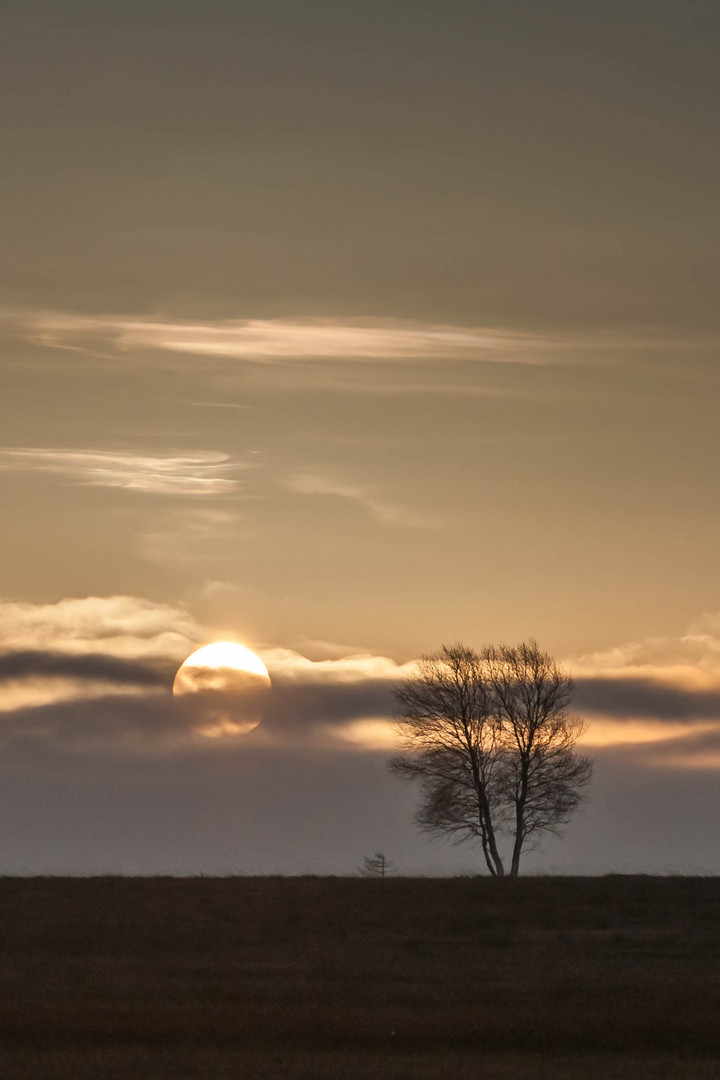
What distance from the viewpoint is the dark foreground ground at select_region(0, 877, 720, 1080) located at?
20795 mm

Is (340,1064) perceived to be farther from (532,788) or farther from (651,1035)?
(532,788)

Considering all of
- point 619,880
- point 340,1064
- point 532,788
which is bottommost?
point 340,1064

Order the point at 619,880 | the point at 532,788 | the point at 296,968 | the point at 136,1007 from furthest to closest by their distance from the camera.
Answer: the point at 532,788 → the point at 619,880 → the point at 296,968 → the point at 136,1007

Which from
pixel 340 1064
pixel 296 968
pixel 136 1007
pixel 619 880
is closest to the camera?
pixel 340 1064

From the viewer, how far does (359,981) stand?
1091 inches

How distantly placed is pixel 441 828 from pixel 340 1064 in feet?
133

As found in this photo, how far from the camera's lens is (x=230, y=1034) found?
890 inches

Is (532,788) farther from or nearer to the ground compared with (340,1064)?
farther from the ground

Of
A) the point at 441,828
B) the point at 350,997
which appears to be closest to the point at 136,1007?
the point at 350,997

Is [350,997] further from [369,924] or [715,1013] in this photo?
[369,924]

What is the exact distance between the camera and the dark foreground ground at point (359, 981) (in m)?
20.8

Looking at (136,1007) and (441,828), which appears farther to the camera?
(441,828)

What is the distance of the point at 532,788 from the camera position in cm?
6003

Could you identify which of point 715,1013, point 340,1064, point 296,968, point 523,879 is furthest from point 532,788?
point 340,1064
